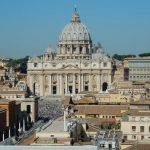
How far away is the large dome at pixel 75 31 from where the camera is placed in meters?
145

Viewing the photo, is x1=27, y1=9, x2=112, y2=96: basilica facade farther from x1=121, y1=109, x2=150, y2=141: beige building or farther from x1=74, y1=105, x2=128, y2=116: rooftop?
x1=121, y1=109, x2=150, y2=141: beige building

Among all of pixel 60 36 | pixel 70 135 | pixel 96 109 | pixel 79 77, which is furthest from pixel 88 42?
pixel 70 135

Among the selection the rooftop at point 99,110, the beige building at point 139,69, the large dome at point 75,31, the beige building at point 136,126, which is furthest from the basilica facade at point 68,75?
the beige building at point 136,126

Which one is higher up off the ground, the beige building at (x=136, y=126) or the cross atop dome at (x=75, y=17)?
the cross atop dome at (x=75, y=17)

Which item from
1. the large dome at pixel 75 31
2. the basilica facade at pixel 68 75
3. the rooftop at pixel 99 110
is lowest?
the rooftop at pixel 99 110

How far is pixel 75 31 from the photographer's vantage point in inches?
5743

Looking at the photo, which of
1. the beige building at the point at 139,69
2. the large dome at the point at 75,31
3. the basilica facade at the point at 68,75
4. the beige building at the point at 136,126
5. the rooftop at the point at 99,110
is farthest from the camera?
the large dome at the point at 75,31

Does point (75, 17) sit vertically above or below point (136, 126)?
above

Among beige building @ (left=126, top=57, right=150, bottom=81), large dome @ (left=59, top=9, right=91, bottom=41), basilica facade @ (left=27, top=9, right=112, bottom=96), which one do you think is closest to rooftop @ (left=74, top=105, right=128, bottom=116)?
basilica facade @ (left=27, top=9, right=112, bottom=96)

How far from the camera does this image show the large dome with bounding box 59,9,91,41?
145 meters

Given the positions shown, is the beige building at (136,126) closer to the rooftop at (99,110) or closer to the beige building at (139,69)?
the rooftop at (99,110)

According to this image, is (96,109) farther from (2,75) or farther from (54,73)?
(2,75)

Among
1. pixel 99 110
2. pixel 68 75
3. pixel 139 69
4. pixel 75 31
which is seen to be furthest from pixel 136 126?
pixel 75 31

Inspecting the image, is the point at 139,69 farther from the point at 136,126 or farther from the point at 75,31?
the point at 136,126
